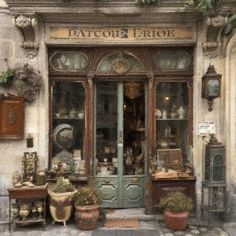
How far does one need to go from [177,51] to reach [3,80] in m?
3.18

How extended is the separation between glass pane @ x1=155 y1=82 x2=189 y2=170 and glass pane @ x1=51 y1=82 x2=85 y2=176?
4.74 ft

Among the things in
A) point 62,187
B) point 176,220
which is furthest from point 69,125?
point 176,220

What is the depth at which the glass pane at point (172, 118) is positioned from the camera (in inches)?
327

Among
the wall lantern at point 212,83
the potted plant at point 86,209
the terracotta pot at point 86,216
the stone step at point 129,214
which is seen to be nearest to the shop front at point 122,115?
the stone step at point 129,214

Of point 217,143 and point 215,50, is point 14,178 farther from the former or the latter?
point 215,50

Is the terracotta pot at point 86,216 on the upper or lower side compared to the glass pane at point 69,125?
lower

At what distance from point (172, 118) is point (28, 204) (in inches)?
120

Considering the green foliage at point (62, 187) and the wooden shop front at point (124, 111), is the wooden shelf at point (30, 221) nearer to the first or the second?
the green foliage at point (62, 187)

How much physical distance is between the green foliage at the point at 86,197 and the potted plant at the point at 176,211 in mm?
1153

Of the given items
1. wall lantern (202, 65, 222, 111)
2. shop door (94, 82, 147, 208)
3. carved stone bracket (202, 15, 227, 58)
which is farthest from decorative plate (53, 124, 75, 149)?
carved stone bracket (202, 15, 227, 58)

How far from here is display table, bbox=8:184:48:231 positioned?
7.23 metres

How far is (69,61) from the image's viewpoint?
820 cm

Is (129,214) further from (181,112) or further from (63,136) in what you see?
(181,112)

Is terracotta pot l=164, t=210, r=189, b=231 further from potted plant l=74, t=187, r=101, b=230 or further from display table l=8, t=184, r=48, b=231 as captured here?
display table l=8, t=184, r=48, b=231
